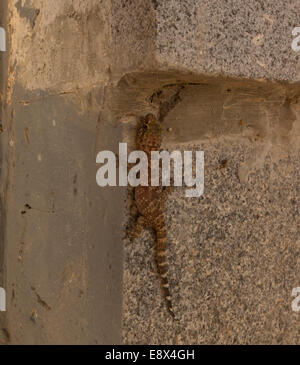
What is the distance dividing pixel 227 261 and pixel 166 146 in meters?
0.43

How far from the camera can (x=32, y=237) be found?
1685 millimetres

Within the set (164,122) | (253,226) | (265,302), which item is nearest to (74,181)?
(164,122)

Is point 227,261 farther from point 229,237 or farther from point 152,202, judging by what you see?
point 152,202

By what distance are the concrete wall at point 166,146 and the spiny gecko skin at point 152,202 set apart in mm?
33


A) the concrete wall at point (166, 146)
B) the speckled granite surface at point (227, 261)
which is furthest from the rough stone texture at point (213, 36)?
the speckled granite surface at point (227, 261)

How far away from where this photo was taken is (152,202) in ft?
4.14

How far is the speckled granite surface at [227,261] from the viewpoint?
4.25 ft

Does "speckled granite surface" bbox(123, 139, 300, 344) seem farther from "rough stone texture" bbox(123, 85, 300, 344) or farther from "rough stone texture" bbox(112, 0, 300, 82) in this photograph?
"rough stone texture" bbox(112, 0, 300, 82)

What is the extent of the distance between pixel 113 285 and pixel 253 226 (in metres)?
0.53

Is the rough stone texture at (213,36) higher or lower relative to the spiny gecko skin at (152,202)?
higher

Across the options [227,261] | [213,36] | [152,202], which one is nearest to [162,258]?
[152,202]

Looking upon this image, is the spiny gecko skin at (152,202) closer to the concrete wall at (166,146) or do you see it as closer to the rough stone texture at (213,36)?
the concrete wall at (166,146)

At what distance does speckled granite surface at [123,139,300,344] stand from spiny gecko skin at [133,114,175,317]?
0.09ft

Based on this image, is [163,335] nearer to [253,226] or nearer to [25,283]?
[253,226]
